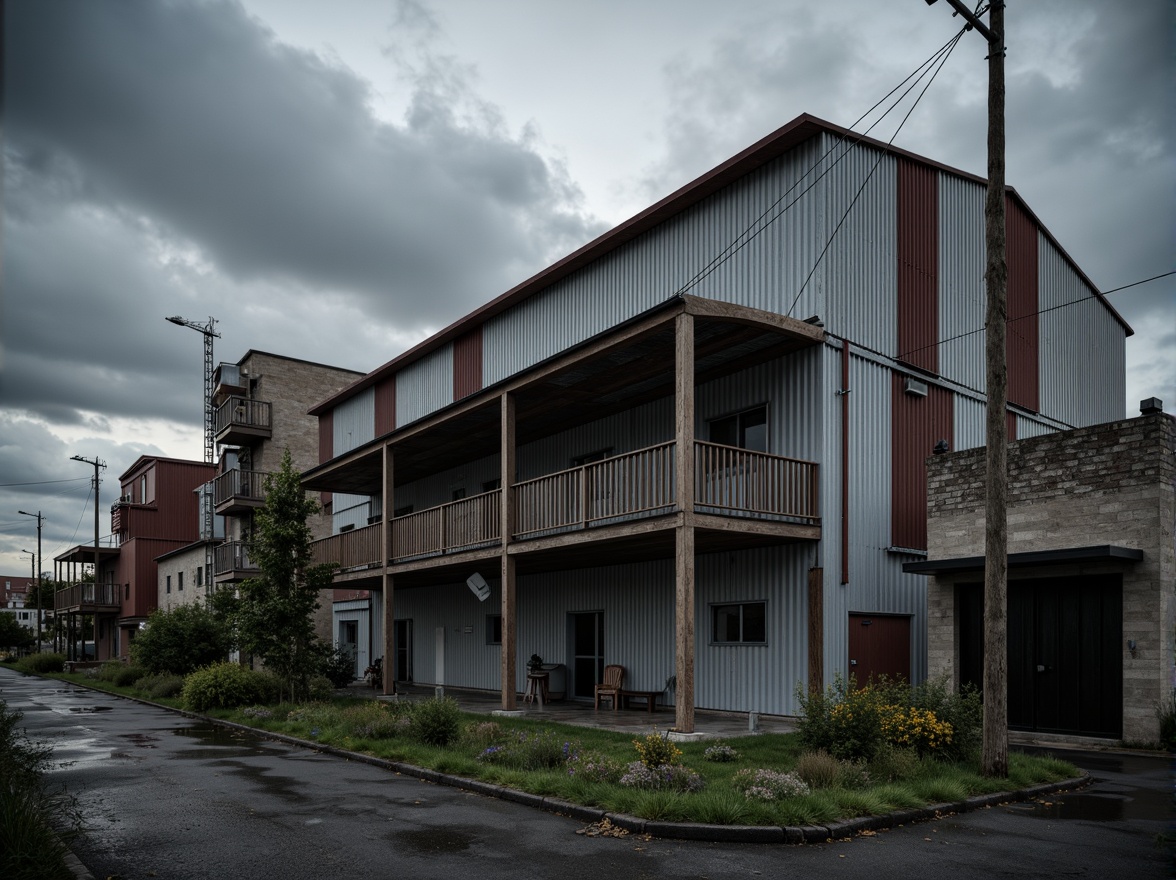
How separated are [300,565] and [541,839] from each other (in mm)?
15743

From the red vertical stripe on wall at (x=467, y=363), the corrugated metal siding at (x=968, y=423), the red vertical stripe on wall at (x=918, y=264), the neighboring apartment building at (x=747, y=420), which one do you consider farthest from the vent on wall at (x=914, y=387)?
the red vertical stripe on wall at (x=467, y=363)

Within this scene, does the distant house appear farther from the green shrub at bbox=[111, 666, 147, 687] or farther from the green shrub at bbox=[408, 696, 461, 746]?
the green shrub at bbox=[111, 666, 147, 687]

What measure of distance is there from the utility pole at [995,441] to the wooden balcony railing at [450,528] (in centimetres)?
1078

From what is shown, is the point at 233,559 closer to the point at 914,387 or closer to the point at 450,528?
the point at 450,528

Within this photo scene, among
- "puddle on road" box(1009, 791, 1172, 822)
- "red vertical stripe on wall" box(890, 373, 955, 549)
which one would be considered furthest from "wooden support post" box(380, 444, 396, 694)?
"puddle on road" box(1009, 791, 1172, 822)

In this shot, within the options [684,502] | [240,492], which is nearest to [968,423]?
[684,502]

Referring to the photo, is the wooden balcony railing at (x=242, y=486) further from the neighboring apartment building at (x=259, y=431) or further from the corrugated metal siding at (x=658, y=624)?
the corrugated metal siding at (x=658, y=624)

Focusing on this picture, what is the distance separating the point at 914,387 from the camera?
1909 cm

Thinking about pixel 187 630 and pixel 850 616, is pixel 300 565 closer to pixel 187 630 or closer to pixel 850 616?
pixel 187 630

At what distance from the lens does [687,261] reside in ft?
65.1

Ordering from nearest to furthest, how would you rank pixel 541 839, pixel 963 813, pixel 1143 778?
pixel 541 839 < pixel 963 813 < pixel 1143 778

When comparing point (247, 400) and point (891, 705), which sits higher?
point (247, 400)

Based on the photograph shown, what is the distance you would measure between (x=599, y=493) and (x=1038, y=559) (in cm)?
738

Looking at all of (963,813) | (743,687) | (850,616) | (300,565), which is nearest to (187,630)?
(300,565)
